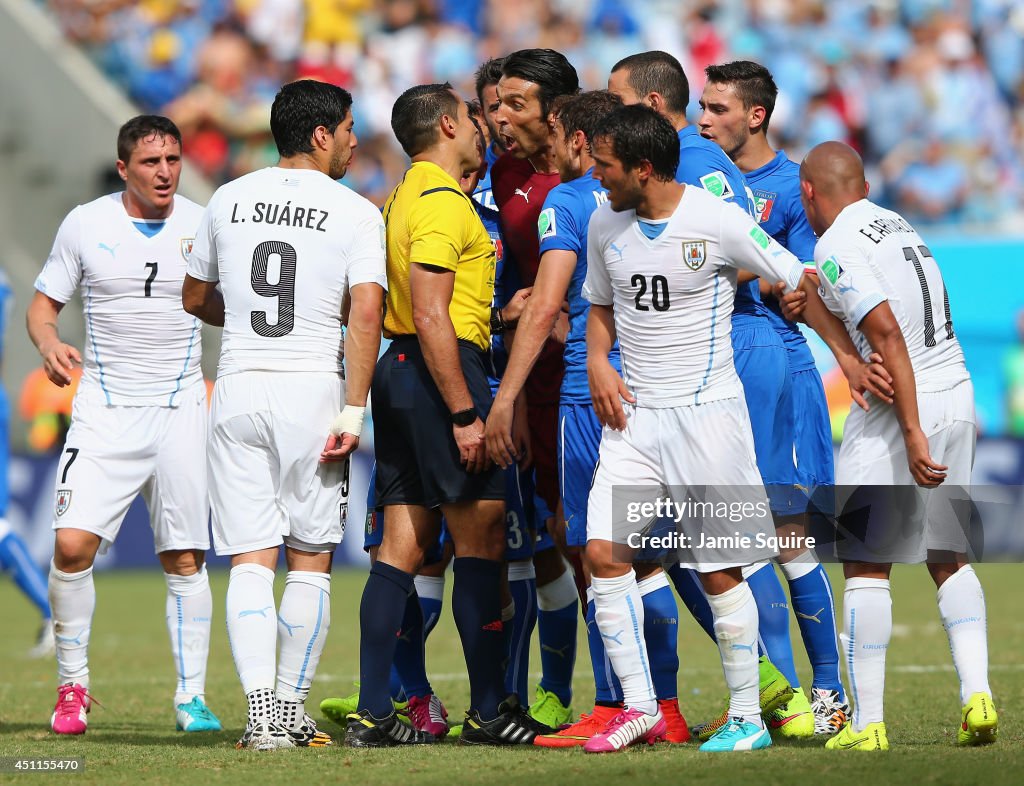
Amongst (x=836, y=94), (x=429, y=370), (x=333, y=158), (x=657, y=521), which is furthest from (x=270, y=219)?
(x=836, y=94)

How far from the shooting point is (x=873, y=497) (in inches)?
223

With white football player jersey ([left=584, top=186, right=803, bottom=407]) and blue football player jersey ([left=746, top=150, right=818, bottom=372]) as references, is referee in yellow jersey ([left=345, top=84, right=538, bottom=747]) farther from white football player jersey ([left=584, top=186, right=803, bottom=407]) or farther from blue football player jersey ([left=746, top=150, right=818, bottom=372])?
blue football player jersey ([left=746, top=150, right=818, bottom=372])

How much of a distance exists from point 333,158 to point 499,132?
88 centimetres

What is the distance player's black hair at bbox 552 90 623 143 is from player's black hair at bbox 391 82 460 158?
466 millimetres

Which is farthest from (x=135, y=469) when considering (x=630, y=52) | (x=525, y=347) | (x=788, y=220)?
(x=630, y=52)

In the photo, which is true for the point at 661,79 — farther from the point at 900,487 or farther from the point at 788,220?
the point at 900,487

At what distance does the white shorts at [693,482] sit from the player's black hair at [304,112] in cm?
172

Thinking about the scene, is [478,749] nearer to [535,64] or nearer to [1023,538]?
[535,64]

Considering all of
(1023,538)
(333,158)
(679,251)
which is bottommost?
(1023,538)

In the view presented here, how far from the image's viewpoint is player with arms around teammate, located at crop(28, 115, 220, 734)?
6957mm

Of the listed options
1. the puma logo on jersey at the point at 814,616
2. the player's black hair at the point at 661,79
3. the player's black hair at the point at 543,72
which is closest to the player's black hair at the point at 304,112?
the player's black hair at the point at 543,72

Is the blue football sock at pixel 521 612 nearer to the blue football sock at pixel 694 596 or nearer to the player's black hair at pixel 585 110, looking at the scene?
the blue football sock at pixel 694 596

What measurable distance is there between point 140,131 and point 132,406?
1.29m

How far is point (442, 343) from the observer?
232 inches
